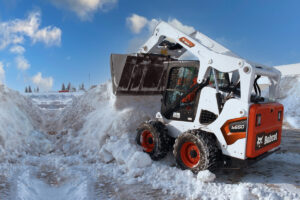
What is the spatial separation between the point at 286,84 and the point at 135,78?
524 inches

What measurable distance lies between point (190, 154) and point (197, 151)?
6.1 inches

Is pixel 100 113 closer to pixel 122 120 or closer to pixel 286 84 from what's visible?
pixel 122 120

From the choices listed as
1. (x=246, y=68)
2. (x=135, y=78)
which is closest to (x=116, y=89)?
(x=135, y=78)

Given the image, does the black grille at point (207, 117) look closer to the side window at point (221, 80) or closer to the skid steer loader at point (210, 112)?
the skid steer loader at point (210, 112)

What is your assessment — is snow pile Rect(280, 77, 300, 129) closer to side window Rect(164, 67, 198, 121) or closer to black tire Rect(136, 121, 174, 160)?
side window Rect(164, 67, 198, 121)

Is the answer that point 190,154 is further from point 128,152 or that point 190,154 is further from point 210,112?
point 128,152

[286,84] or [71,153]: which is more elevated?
[286,84]

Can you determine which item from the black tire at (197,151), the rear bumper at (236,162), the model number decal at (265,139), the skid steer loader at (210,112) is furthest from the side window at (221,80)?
the rear bumper at (236,162)

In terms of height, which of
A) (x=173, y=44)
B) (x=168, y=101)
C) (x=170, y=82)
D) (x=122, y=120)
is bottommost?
(x=122, y=120)

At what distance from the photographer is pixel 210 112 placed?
4578 millimetres

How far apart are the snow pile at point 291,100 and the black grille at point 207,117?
8.96 meters

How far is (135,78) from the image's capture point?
6781 millimetres

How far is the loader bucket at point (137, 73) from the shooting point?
6.39 meters

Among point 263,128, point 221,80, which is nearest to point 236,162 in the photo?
point 263,128
